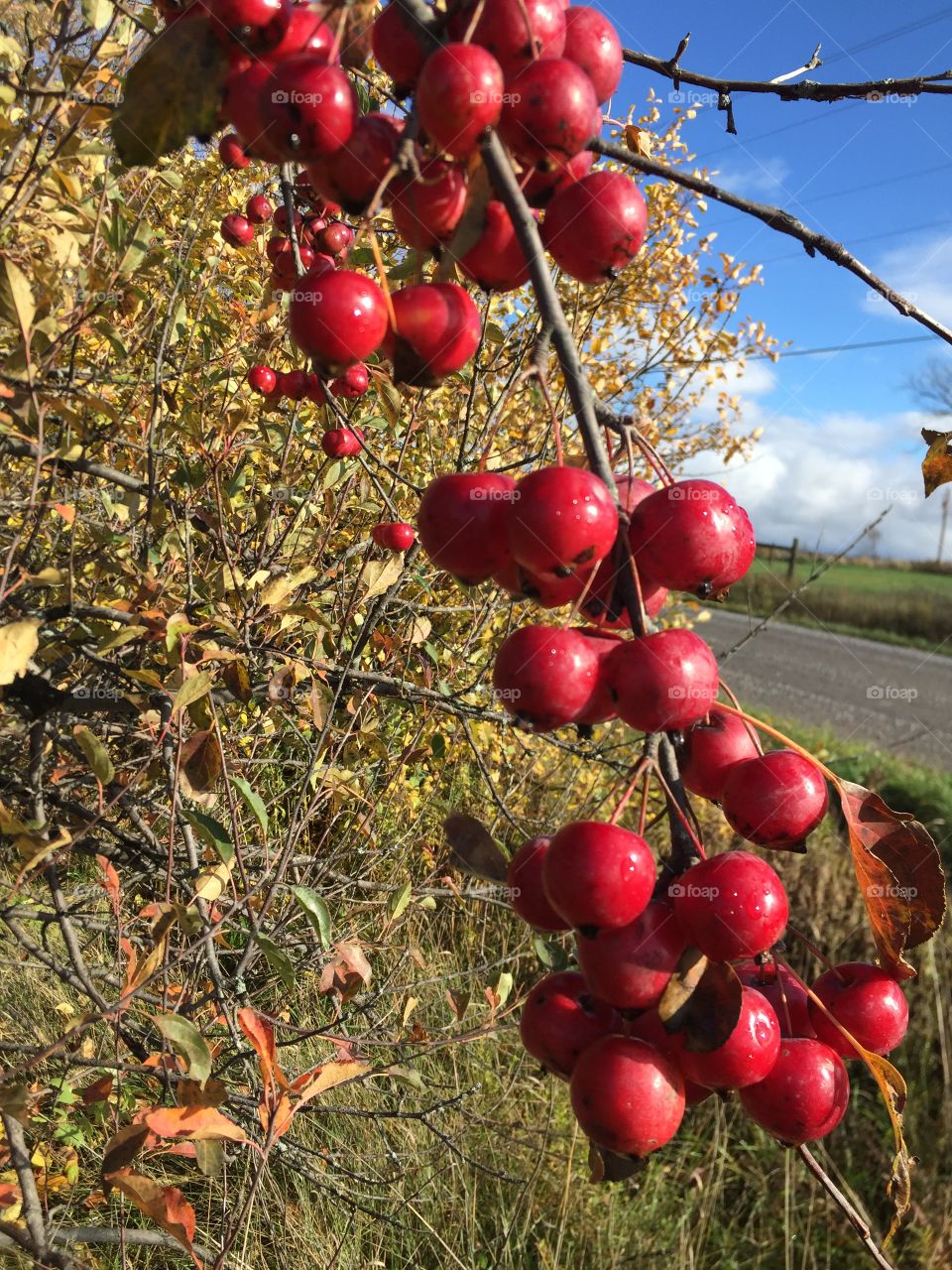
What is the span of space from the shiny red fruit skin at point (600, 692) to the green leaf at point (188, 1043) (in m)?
0.71

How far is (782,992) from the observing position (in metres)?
0.71

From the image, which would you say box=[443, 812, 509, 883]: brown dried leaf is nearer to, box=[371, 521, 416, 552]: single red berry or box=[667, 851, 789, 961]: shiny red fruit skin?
box=[667, 851, 789, 961]: shiny red fruit skin

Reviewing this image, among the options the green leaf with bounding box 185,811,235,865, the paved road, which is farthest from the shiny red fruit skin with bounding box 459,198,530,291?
the paved road

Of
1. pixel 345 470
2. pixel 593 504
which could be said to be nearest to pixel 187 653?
pixel 345 470

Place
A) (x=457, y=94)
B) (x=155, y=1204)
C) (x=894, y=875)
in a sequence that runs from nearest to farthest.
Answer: (x=457, y=94) → (x=894, y=875) → (x=155, y=1204)

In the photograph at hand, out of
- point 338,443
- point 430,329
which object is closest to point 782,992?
point 430,329

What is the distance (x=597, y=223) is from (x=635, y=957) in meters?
0.52

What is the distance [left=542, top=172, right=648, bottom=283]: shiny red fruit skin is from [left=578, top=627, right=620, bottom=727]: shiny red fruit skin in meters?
0.25

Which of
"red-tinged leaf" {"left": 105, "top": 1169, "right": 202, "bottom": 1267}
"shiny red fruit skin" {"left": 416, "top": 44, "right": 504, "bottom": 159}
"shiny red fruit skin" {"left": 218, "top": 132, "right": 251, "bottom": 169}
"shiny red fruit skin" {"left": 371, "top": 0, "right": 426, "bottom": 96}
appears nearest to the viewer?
A: "shiny red fruit skin" {"left": 416, "top": 44, "right": 504, "bottom": 159}

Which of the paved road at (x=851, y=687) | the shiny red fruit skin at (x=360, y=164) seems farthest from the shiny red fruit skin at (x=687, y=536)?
the paved road at (x=851, y=687)

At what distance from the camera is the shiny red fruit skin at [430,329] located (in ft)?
2.06

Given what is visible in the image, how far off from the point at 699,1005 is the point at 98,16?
1.53 metres

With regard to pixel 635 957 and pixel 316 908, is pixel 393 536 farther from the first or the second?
pixel 635 957

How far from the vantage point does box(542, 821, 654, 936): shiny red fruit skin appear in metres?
0.58
